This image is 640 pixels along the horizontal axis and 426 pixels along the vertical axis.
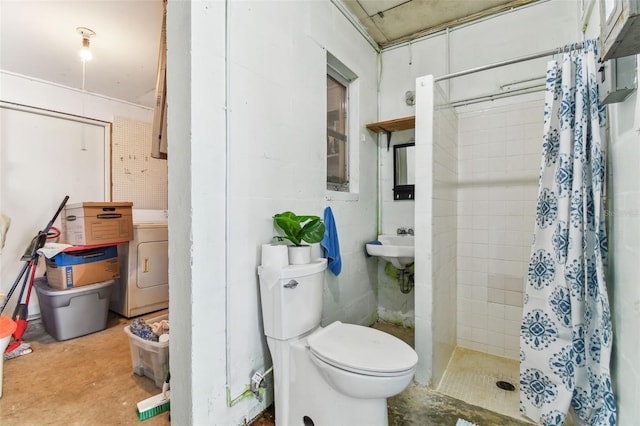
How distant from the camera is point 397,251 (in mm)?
2170

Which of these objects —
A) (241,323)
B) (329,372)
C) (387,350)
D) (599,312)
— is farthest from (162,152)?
(599,312)

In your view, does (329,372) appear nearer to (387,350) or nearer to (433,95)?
(387,350)

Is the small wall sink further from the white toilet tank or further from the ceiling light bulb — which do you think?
the ceiling light bulb

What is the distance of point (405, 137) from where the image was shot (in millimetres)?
2570

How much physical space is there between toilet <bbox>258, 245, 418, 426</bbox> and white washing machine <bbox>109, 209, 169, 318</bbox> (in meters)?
1.76

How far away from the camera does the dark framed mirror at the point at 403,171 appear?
2.54 metres

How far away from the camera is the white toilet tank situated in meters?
1.33

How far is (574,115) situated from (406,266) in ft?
4.85

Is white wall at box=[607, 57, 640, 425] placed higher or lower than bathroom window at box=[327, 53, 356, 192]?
lower

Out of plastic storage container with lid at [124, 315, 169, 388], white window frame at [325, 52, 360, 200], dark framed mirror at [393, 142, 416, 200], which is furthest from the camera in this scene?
dark framed mirror at [393, 142, 416, 200]

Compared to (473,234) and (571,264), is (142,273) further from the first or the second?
(571,264)

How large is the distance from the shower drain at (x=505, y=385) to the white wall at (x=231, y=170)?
1430 millimetres

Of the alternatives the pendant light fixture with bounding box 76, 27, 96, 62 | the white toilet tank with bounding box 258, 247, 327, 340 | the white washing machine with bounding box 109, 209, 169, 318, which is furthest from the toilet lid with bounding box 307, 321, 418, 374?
the pendant light fixture with bounding box 76, 27, 96, 62

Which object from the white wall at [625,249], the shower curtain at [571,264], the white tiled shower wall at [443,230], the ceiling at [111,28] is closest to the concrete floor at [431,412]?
the white tiled shower wall at [443,230]
